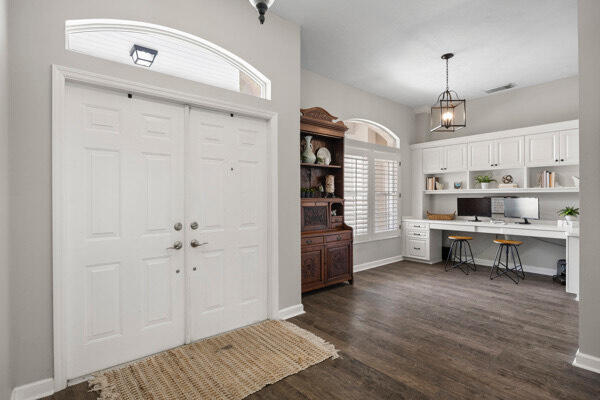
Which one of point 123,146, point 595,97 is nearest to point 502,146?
point 595,97

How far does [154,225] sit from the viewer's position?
256 cm

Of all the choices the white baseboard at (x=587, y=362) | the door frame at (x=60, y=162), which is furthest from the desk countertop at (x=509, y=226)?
the door frame at (x=60, y=162)

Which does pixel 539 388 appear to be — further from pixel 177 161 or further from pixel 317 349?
pixel 177 161

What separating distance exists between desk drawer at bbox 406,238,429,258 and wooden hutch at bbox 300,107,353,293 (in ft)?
7.10

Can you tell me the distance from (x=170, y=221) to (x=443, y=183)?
5.57 meters

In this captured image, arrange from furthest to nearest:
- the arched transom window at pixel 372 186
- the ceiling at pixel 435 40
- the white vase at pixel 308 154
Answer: the arched transom window at pixel 372 186 < the white vase at pixel 308 154 < the ceiling at pixel 435 40

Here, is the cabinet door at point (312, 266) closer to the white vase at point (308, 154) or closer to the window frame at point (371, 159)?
the white vase at point (308, 154)

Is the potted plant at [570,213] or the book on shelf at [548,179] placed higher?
the book on shelf at [548,179]

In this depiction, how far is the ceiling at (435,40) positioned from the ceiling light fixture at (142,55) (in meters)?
1.40

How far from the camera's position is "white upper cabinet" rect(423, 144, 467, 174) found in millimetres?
5855

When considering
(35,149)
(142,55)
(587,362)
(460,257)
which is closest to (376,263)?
(460,257)

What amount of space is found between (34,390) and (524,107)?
7.25 m

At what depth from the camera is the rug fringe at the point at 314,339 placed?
2605mm

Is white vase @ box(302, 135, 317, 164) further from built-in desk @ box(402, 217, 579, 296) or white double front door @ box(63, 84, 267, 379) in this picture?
built-in desk @ box(402, 217, 579, 296)
